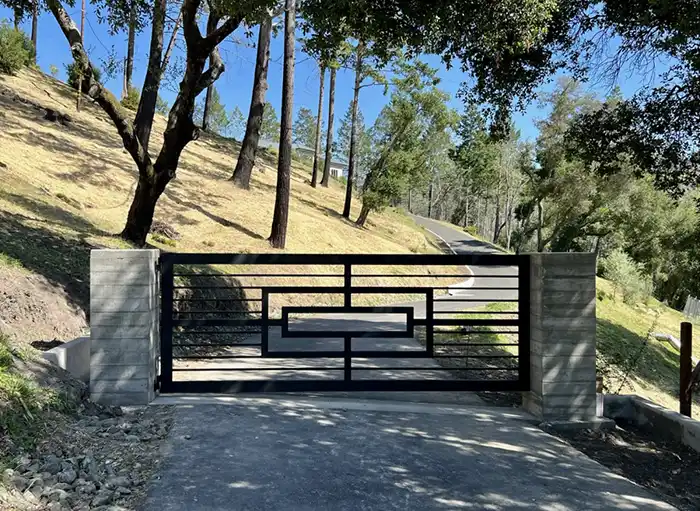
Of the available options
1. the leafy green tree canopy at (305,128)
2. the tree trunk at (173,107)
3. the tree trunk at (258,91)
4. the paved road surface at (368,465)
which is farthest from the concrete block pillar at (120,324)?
the leafy green tree canopy at (305,128)

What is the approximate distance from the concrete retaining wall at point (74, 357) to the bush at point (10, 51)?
22.8 meters

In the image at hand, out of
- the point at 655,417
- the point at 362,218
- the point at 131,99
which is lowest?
the point at 655,417

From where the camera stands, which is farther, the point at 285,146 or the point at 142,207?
the point at 285,146

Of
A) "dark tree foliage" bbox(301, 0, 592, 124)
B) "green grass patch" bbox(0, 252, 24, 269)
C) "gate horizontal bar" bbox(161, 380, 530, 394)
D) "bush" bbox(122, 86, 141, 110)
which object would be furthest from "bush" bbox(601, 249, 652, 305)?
"bush" bbox(122, 86, 141, 110)

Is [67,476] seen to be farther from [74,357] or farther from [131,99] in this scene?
[131,99]

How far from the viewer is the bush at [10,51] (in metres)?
22.9

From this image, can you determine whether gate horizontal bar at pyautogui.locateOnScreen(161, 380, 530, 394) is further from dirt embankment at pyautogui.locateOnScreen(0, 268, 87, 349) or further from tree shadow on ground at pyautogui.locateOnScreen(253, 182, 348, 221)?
tree shadow on ground at pyautogui.locateOnScreen(253, 182, 348, 221)

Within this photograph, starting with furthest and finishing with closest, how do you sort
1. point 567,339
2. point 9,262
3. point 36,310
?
point 9,262 → point 36,310 → point 567,339

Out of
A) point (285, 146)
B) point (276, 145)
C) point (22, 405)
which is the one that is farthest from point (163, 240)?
point (276, 145)

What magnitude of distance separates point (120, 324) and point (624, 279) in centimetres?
2898

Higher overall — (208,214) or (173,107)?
(173,107)

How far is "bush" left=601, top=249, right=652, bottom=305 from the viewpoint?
27.6 m

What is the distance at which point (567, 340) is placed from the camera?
17.4ft

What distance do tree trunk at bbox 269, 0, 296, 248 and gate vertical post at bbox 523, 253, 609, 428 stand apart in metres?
13.1
